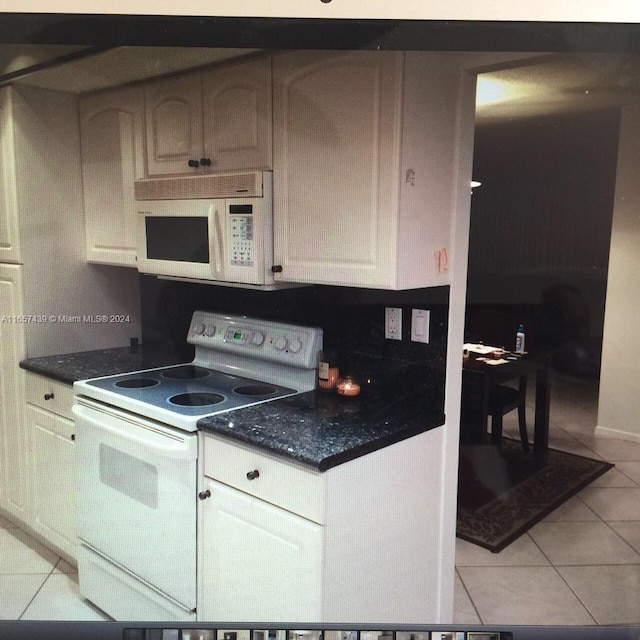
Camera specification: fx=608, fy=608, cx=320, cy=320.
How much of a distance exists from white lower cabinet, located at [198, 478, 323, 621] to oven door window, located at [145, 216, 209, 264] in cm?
56

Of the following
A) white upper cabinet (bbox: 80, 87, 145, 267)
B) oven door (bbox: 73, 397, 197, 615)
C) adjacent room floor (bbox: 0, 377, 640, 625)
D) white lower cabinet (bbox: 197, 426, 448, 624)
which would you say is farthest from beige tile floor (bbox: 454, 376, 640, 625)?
white upper cabinet (bbox: 80, 87, 145, 267)

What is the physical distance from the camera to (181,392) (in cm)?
150

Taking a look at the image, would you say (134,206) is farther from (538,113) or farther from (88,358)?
(538,113)

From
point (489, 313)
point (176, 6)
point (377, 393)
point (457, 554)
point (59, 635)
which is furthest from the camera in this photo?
point (457, 554)

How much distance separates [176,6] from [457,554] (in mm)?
1667

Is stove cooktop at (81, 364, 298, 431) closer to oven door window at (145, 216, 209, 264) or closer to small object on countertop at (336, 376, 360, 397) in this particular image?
small object on countertop at (336, 376, 360, 397)

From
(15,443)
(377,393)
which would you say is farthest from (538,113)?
(15,443)

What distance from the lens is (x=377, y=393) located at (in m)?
1.52

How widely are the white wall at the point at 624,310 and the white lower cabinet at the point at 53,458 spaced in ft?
3.55

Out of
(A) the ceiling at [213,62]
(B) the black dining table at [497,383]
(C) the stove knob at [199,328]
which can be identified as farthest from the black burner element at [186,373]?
(A) the ceiling at [213,62]

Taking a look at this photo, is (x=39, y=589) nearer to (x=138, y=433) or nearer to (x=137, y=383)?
(x=138, y=433)

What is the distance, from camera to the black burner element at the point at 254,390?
5.05 ft

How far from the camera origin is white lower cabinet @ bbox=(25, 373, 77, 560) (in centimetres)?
133

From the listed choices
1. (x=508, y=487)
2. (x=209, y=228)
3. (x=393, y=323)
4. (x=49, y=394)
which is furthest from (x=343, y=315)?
(x=508, y=487)
